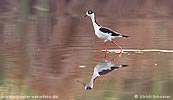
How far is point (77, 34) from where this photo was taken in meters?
8.25

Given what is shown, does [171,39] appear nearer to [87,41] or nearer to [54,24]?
[87,41]

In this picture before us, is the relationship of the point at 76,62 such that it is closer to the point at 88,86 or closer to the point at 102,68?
the point at 102,68

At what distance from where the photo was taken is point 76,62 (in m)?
5.98

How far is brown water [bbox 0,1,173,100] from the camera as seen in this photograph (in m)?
4.83

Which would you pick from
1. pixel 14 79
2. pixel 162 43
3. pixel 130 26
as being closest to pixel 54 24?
pixel 130 26

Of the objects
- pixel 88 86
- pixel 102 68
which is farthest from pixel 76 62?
pixel 88 86

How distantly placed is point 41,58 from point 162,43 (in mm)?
1719

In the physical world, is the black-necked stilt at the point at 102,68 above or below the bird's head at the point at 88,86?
above

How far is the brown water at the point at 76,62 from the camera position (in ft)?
15.8

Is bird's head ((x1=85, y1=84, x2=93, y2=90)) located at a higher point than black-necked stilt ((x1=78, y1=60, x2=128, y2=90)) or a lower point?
lower

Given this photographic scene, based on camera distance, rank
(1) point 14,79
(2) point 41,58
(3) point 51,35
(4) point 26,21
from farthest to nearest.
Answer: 1. (4) point 26,21
2. (3) point 51,35
3. (2) point 41,58
4. (1) point 14,79

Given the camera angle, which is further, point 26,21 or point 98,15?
point 98,15

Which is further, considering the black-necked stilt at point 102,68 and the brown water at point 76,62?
the black-necked stilt at point 102,68

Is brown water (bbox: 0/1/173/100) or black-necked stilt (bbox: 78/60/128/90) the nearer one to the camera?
brown water (bbox: 0/1/173/100)
